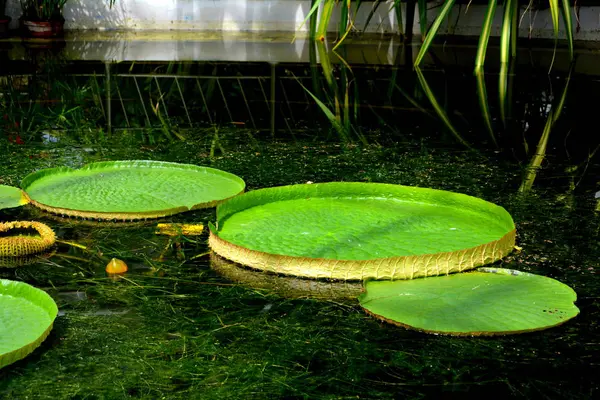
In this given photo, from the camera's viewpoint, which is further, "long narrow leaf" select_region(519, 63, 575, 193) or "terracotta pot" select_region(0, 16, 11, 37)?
"terracotta pot" select_region(0, 16, 11, 37)

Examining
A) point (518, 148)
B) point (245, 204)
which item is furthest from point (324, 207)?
point (518, 148)

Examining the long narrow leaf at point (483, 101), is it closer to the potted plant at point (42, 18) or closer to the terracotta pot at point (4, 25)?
the potted plant at point (42, 18)

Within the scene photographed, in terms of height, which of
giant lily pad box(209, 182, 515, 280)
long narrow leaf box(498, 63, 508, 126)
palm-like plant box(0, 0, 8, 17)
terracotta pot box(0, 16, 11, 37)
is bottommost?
terracotta pot box(0, 16, 11, 37)

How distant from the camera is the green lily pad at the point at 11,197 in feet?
9.16

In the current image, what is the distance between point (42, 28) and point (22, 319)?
6587mm

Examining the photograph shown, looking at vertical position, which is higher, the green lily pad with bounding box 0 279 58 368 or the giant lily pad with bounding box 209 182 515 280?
the giant lily pad with bounding box 209 182 515 280

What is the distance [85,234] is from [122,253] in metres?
0.21

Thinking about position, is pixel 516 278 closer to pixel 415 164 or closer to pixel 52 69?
pixel 415 164

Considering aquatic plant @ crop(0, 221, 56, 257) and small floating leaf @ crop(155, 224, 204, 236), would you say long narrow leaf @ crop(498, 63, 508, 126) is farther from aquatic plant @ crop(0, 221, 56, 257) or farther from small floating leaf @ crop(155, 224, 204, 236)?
aquatic plant @ crop(0, 221, 56, 257)

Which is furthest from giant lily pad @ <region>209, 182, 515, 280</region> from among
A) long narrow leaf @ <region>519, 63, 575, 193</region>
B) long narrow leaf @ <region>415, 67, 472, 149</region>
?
long narrow leaf @ <region>415, 67, 472, 149</region>

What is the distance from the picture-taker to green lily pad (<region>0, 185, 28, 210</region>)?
2.79 meters

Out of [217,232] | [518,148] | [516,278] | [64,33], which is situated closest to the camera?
[516,278]

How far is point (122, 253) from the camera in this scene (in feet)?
8.13

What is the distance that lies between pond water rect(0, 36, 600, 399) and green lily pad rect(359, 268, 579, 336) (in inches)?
1.1
